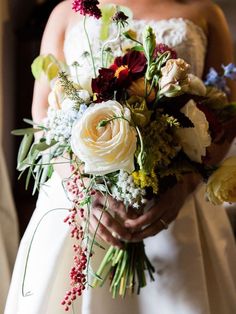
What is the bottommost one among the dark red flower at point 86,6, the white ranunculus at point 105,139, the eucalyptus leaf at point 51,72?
the white ranunculus at point 105,139

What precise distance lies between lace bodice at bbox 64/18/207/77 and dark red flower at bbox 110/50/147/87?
0.28 metres

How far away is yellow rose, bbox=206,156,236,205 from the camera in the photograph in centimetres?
80

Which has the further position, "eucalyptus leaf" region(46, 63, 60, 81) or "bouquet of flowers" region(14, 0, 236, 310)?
"eucalyptus leaf" region(46, 63, 60, 81)

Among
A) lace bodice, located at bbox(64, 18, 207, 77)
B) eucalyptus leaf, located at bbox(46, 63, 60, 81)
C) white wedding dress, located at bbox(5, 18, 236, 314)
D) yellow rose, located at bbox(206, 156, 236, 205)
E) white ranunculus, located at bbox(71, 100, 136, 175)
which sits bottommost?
white wedding dress, located at bbox(5, 18, 236, 314)

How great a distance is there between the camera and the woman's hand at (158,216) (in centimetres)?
91

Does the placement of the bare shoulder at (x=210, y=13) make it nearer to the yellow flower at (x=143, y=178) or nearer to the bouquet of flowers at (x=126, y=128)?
the bouquet of flowers at (x=126, y=128)

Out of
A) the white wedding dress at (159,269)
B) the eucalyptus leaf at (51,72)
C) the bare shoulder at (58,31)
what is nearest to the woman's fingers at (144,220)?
the white wedding dress at (159,269)

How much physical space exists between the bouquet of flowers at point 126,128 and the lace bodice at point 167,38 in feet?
0.79

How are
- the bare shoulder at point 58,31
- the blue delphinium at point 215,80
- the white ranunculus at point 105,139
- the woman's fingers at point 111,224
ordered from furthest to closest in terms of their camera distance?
the bare shoulder at point 58,31 < the blue delphinium at point 215,80 < the woman's fingers at point 111,224 < the white ranunculus at point 105,139

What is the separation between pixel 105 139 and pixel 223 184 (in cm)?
24

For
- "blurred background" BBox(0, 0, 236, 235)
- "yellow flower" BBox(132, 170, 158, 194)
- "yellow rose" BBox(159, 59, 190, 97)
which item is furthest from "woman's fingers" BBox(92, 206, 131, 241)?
"blurred background" BBox(0, 0, 236, 235)

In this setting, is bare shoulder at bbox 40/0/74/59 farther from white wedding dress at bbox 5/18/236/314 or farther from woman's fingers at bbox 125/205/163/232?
woman's fingers at bbox 125/205/163/232

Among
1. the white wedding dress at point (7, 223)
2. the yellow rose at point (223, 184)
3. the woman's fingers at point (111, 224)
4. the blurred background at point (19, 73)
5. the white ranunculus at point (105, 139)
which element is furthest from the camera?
the blurred background at point (19, 73)

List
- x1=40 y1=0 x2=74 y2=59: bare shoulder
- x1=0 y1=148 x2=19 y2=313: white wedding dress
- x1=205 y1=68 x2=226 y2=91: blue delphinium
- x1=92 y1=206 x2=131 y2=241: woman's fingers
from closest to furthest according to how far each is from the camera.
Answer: x1=92 y1=206 x2=131 y2=241: woman's fingers → x1=205 y1=68 x2=226 y2=91: blue delphinium → x1=40 y1=0 x2=74 y2=59: bare shoulder → x1=0 y1=148 x2=19 y2=313: white wedding dress
